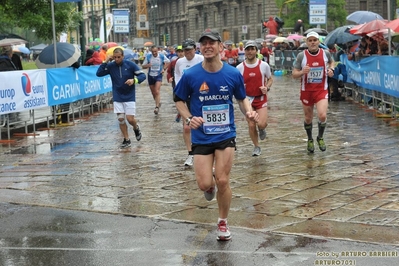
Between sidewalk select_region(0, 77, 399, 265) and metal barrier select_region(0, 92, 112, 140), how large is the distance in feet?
1.42

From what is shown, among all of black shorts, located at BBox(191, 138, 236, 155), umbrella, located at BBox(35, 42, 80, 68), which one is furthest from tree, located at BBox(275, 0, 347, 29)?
black shorts, located at BBox(191, 138, 236, 155)

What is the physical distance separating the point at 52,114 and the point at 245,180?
905 cm

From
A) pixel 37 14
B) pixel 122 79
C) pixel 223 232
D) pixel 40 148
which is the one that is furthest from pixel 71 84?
pixel 223 232

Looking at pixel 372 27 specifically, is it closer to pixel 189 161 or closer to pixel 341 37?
pixel 341 37

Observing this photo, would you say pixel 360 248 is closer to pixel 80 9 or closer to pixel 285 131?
pixel 285 131

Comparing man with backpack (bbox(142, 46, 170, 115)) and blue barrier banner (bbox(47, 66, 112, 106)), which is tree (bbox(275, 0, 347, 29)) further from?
man with backpack (bbox(142, 46, 170, 115))

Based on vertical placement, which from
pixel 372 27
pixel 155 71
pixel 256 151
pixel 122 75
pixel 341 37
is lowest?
pixel 256 151

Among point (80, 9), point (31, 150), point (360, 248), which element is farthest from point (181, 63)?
point (80, 9)

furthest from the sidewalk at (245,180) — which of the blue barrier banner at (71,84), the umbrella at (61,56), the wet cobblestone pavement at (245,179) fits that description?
the umbrella at (61,56)

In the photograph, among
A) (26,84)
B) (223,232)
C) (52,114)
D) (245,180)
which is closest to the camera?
(223,232)

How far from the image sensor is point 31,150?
12867 millimetres

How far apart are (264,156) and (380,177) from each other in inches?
95.1

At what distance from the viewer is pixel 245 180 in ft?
30.2

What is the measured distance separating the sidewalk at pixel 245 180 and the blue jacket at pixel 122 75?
92cm
